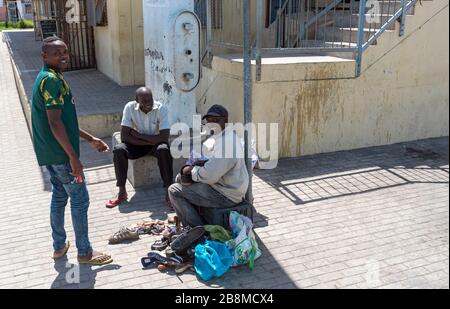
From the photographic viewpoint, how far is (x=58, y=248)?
3721 millimetres

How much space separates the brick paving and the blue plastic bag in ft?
0.21

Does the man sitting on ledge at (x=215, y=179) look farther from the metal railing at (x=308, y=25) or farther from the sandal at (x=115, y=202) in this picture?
the metal railing at (x=308, y=25)

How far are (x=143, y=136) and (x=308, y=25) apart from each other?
3.79 meters

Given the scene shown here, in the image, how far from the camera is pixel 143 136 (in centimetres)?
482

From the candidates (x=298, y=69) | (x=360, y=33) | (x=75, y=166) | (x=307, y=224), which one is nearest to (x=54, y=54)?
(x=75, y=166)

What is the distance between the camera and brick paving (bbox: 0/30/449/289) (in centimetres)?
345

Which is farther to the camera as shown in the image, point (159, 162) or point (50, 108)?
point (159, 162)

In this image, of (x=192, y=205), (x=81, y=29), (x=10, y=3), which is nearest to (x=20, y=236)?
(x=192, y=205)

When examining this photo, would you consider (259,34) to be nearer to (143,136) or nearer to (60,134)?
(143,136)

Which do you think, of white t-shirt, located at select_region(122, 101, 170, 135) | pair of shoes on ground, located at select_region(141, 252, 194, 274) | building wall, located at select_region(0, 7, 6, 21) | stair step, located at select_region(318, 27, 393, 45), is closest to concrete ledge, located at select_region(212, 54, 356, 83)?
stair step, located at select_region(318, 27, 393, 45)

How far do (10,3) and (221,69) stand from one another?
46664 millimetres

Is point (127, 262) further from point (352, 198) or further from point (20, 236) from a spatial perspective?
point (352, 198)

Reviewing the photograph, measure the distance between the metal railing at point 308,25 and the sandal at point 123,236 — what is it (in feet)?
8.54

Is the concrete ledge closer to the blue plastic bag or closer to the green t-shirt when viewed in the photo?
the blue plastic bag
